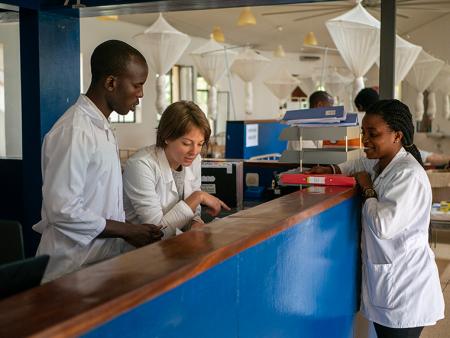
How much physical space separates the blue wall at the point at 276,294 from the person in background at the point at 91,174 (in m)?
0.51

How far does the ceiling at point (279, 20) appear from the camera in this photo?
414 inches

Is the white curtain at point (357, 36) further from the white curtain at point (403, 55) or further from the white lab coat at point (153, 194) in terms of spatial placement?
the white lab coat at point (153, 194)

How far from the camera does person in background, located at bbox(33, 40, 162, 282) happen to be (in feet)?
6.03

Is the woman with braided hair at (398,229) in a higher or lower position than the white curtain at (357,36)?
lower

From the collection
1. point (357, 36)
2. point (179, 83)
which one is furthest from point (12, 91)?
point (179, 83)

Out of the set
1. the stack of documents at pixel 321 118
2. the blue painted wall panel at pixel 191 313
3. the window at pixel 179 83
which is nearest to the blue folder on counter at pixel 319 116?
the stack of documents at pixel 321 118

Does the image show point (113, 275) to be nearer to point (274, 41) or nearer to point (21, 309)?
point (21, 309)

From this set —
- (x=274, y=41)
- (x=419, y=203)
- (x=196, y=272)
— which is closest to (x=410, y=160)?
(x=419, y=203)

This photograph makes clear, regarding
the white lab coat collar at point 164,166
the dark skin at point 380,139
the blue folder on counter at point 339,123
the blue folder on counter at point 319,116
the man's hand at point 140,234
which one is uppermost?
the blue folder on counter at point 319,116

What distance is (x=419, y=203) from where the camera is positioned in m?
2.26

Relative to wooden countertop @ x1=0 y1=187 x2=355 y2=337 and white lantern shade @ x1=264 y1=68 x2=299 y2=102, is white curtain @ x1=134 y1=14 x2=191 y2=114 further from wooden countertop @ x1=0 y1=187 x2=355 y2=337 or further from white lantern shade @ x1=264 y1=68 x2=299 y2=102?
wooden countertop @ x1=0 y1=187 x2=355 y2=337

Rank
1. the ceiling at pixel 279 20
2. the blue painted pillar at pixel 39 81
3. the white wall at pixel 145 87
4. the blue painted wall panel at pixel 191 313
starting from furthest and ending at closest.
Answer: the white wall at pixel 145 87
the ceiling at pixel 279 20
the blue painted pillar at pixel 39 81
the blue painted wall panel at pixel 191 313

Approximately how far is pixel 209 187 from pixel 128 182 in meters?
1.29

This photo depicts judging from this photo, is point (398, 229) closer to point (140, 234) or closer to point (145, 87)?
point (140, 234)
